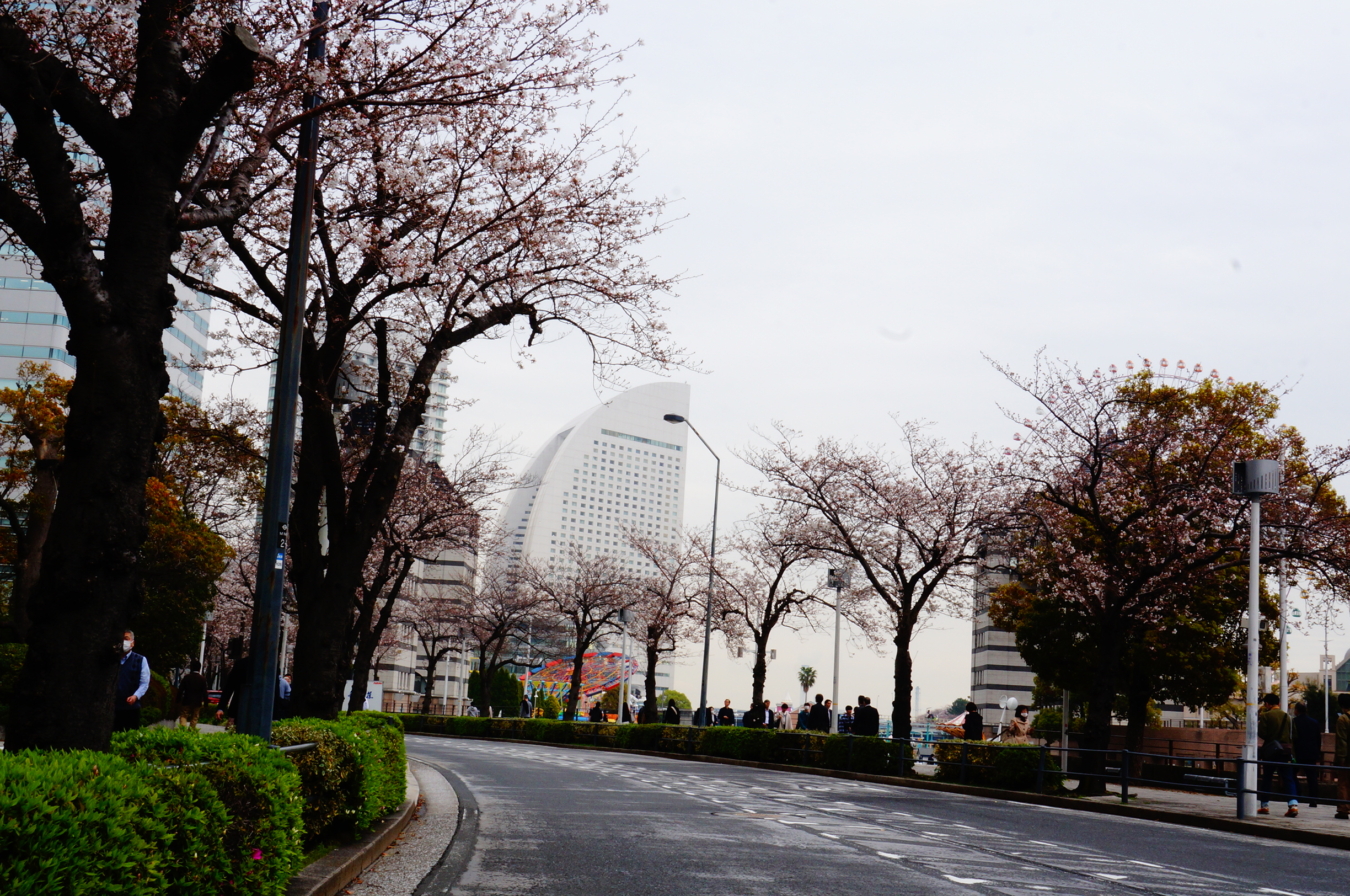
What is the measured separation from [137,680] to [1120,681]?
34.9 meters

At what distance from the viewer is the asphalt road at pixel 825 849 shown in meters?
9.23

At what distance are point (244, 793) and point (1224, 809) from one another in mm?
18696

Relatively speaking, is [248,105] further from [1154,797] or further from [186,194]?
[1154,797]

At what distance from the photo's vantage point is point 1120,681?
40.5 meters

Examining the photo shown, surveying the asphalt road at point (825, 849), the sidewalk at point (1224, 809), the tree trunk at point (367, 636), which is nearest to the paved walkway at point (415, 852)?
the asphalt road at point (825, 849)

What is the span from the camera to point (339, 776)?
9289 mm

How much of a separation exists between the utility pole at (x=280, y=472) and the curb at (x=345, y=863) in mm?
1146

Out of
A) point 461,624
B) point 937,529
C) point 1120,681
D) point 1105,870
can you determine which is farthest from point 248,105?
point 461,624

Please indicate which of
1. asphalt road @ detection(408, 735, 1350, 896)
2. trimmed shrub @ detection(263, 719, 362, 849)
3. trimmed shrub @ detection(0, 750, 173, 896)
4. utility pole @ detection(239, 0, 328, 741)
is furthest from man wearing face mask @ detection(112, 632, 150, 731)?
trimmed shrub @ detection(0, 750, 173, 896)

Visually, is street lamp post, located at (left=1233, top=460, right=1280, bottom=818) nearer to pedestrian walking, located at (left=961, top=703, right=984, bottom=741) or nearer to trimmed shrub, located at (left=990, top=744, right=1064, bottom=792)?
trimmed shrub, located at (left=990, top=744, right=1064, bottom=792)

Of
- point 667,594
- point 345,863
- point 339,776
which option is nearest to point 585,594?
point 667,594

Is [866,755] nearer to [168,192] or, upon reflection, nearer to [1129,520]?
[1129,520]

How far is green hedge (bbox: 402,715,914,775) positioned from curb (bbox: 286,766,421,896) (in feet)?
57.4

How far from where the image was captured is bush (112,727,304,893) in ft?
18.9
